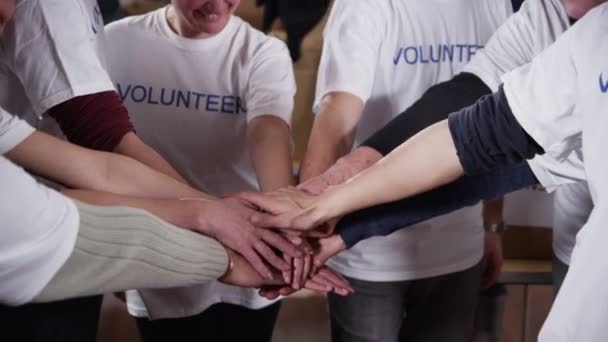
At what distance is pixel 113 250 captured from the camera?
95cm

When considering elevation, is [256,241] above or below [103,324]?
above

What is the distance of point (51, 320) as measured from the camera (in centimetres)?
136

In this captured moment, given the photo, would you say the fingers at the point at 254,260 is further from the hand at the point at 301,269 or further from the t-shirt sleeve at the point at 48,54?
the t-shirt sleeve at the point at 48,54

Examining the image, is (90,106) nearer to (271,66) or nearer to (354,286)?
(271,66)

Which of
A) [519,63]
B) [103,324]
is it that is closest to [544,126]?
[519,63]

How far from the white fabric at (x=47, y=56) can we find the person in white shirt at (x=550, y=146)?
1.40 feet

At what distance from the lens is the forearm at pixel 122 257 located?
2.98 ft

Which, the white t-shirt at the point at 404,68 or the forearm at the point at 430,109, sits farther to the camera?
the white t-shirt at the point at 404,68

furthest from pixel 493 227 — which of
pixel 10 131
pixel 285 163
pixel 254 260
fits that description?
pixel 10 131

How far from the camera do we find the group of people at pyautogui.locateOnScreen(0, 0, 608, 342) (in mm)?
931

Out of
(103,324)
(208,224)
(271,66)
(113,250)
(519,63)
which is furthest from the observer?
(103,324)

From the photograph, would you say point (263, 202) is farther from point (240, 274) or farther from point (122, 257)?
point (122, 257)

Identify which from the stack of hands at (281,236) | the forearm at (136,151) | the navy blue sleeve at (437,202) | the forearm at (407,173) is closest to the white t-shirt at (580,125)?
the forearm at (407,173)

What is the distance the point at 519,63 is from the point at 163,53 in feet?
2.08
